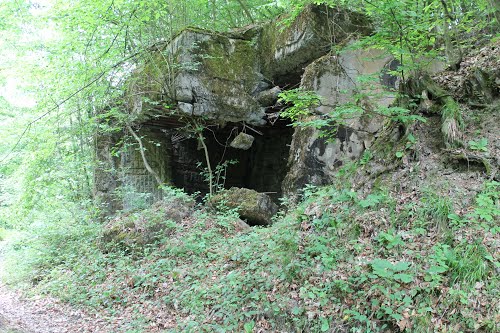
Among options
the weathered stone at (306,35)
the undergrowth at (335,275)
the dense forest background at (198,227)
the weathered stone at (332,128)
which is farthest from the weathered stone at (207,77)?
the undergrowth at (335,275)

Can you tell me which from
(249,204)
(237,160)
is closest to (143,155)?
(237,160)

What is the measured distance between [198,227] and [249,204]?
127cm

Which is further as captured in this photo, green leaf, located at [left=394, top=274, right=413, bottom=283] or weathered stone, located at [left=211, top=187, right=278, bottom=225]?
weathered stone, located at [left=211, top=187, right=278, bottom=225]

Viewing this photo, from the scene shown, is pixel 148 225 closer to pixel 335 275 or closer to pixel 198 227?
pixel 198 227

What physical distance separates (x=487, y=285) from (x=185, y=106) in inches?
278

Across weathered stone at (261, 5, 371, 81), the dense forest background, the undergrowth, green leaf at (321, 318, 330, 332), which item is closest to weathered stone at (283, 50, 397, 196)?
weathered stone at (261, 5, 371, 81)

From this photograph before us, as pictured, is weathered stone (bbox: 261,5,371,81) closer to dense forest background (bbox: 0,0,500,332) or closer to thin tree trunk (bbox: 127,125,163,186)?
dense forest background (bbox: 0,0,500,332)

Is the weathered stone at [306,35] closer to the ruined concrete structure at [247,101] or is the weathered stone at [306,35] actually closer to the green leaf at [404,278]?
the ruined concrete structure at [247,101]

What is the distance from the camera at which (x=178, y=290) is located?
5.49 meters

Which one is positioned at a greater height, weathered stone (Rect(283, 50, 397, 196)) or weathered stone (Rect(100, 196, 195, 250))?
weathered stone (Rect(283, 50, 397, 196))

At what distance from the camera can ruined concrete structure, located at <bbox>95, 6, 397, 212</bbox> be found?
7547 mm

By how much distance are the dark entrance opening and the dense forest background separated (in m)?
2.52

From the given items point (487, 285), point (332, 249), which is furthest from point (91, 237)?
point (487, 285)

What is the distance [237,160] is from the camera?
11.7 metres
